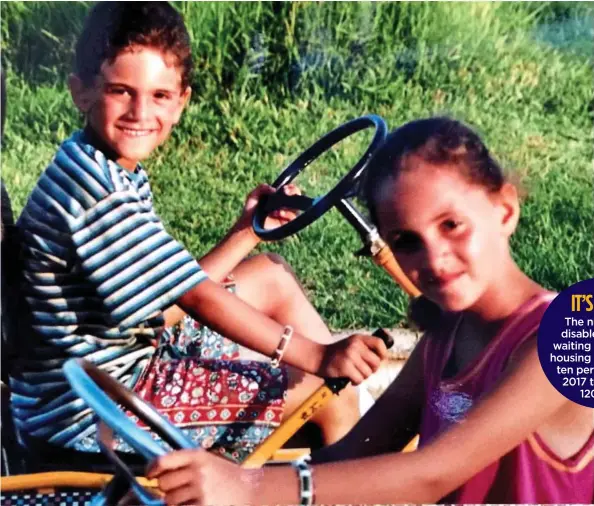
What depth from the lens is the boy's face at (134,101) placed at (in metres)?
2.17

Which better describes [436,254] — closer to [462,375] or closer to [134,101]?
[462,375]

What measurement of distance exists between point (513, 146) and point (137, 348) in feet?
3.13

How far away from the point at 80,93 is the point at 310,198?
572 millimetres

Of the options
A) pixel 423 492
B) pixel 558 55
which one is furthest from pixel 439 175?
pixel 423 492

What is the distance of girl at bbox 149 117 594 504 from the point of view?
2.08 meters

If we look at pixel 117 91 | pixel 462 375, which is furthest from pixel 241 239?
pixel 462 375

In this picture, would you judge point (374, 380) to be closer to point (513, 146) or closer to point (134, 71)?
point (513, 146)

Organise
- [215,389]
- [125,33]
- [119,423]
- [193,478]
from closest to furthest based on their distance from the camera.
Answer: [119,423]
[193,478]
[125,33]
[215,389]

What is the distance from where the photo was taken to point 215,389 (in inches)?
89.8

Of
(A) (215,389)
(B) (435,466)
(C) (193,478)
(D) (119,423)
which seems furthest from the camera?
(A) (215,389)

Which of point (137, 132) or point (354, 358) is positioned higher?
point (137, 132)

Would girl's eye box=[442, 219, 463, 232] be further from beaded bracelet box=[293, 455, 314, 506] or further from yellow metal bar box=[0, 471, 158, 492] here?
yellow metal bar box=[0, 471, 158, 492]

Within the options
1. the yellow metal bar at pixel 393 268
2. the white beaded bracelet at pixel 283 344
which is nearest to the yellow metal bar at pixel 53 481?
the white beaded bracelet at pixel 283 344

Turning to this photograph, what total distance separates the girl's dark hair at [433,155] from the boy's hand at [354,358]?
0.15 metres
